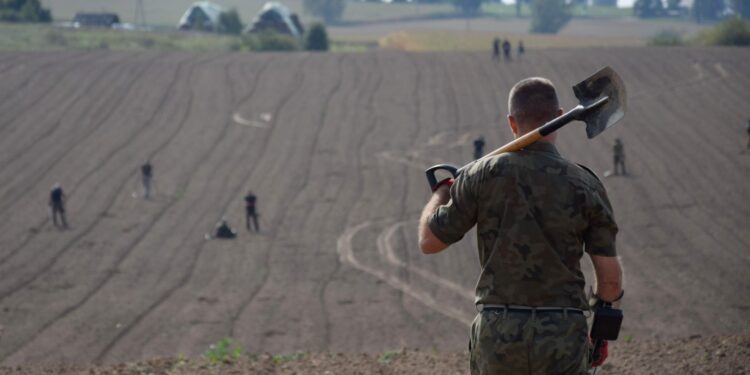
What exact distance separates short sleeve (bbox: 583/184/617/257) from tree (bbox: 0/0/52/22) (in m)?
79.0

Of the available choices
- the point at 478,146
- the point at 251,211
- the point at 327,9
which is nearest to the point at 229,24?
the point at 478,146

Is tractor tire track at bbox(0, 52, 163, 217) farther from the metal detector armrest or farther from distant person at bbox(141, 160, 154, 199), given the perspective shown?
the metal detector armrest

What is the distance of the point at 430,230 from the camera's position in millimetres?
5094

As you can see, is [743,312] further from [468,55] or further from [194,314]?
[468,55]

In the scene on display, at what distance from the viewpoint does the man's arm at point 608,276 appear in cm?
490

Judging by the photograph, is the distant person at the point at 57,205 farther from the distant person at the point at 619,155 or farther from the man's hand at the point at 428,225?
the man's hand at the point at 428,225

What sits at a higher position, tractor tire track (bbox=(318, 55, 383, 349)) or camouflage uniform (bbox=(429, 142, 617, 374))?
camouflage uniform (bbox=(429, 142, 617, 374))

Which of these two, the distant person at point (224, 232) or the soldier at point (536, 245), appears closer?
the soldier at point (536, 245)

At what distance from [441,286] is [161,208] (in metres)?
11.9

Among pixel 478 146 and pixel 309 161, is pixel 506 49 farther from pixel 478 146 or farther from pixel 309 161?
pixel 478 146

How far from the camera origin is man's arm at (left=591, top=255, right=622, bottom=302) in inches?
193

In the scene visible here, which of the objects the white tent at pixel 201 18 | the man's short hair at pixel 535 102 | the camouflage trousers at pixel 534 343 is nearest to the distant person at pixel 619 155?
the man's short hair at pixel 535 102

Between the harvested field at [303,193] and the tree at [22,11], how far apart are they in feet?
79.2

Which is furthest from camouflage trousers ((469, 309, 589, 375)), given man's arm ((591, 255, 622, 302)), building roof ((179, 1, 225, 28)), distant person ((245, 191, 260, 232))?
building roof ((179, 1, 225, 28))
